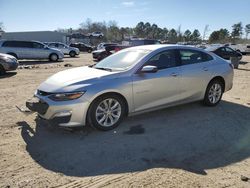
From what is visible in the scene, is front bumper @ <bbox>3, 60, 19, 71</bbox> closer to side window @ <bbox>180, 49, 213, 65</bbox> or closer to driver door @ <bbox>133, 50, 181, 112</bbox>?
driver door @ <bbox>133, 50, 181, 112</bbox>

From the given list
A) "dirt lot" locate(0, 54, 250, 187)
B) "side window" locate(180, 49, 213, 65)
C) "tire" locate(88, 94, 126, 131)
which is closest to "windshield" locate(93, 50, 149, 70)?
"tire" locate(88, 94, 126, 131)

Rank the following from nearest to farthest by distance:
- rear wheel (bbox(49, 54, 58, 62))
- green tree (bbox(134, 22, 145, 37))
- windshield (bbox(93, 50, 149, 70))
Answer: windshield (bbox(93, 50, 149, 70)) → rear wheel (bbox(49, 54, 58, 62)) → green tree (bbox(134, 22, 145, 37))

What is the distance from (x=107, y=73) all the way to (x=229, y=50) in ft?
61.6

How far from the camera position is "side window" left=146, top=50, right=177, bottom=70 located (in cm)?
581

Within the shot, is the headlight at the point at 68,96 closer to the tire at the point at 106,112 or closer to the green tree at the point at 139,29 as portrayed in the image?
the tire at the point at 106,112

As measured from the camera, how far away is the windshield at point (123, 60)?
224 inches

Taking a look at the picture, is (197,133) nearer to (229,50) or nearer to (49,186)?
(49,186)

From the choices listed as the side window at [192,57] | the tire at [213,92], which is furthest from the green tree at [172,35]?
the side window at [192,57]

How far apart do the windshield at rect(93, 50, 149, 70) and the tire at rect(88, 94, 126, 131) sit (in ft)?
2.47

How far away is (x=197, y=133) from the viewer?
17.3 feet

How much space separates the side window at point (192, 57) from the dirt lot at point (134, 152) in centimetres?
123

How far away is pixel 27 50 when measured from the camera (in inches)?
818

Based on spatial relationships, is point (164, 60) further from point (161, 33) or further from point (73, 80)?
point (161, 33)

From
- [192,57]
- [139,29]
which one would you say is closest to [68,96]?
[192,57]
